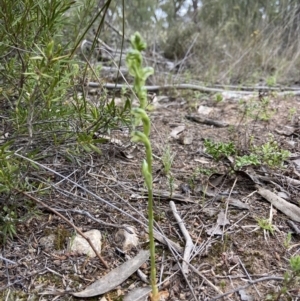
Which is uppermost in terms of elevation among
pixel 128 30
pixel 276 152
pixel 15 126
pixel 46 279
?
pixel 128 30

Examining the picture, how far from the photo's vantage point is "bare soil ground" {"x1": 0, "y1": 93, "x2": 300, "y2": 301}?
0.99 m

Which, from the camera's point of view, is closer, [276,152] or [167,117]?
[276,152]

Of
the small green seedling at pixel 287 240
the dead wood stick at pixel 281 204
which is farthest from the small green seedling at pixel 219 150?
the small green seedling at pixel 287 240

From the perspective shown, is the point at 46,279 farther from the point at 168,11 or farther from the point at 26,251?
the point at 168,11

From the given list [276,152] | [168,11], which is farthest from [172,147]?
[168,11]

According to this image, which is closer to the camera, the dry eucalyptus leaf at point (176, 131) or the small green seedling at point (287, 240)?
the small green seedling at point (287, 240)

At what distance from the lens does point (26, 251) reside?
1.07 meters

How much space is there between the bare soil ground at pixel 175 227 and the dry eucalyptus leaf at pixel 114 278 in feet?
0.05

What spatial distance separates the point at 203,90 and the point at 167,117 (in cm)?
78

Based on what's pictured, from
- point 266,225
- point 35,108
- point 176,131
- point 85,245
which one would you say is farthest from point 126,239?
point 176,131

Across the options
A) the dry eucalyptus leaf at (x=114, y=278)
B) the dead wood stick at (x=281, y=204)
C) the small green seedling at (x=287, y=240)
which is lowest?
the dry eucalyptus leaf at (x=114, y=278)

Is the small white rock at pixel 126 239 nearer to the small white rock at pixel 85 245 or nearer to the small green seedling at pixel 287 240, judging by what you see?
the small white rock at pixel 85 245

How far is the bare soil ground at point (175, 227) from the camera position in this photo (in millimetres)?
995

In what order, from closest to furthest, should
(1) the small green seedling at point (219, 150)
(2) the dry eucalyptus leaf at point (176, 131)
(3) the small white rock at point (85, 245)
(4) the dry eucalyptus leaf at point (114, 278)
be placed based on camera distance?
(4) the dry eucalyptus leaf at point (114, 278)
(3) the small white rock at point (85, 245)
(1) the small green seedling at point (219, 150)
(2) the dry eucalyptus leaf at point (176, 131)
